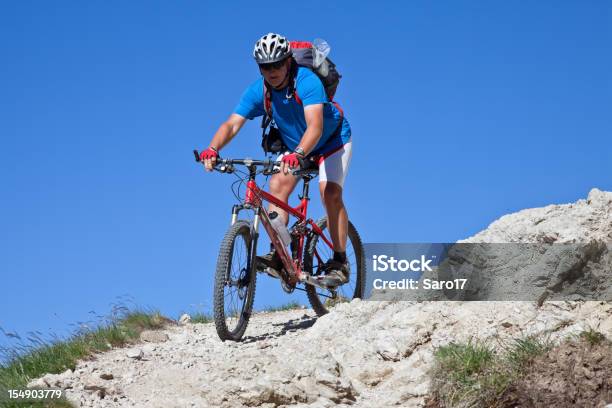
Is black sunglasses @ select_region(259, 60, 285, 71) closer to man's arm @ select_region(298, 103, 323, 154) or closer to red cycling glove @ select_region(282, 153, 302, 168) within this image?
man's arm @ select_region(298, 103, 323, 154)

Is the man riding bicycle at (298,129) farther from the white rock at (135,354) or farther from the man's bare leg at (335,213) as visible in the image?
the white rock at (135,354)

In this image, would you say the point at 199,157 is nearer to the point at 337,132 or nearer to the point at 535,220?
the point at 337,132

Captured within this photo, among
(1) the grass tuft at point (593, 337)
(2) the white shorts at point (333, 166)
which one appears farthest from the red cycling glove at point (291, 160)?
(1) the grass tuft at point (593, 337)

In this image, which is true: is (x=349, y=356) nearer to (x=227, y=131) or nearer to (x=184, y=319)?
(x=227, y=131)

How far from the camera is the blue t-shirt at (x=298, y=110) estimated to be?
8781 mm

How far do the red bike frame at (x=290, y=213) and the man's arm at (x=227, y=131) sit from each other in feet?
1.96

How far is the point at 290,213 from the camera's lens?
31.4 feet

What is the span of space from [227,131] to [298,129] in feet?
2.36

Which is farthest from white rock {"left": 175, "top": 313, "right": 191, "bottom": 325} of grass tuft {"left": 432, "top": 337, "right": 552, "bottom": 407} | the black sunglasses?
grass tuft {"left": 432, "top": 337, "right": 552, "bottom": 407}

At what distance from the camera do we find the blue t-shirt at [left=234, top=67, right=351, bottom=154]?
28.8ft

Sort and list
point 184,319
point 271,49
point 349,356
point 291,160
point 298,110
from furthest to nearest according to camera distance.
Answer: point 184,319
point 298,110
point 271,49
point 291,160
point 349,356

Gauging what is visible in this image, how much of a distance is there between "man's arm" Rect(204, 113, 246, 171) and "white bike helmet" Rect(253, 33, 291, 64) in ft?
2.67

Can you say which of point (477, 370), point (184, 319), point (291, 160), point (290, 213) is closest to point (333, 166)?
point (290, 213)

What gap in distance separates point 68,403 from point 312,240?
3784 millimetres
